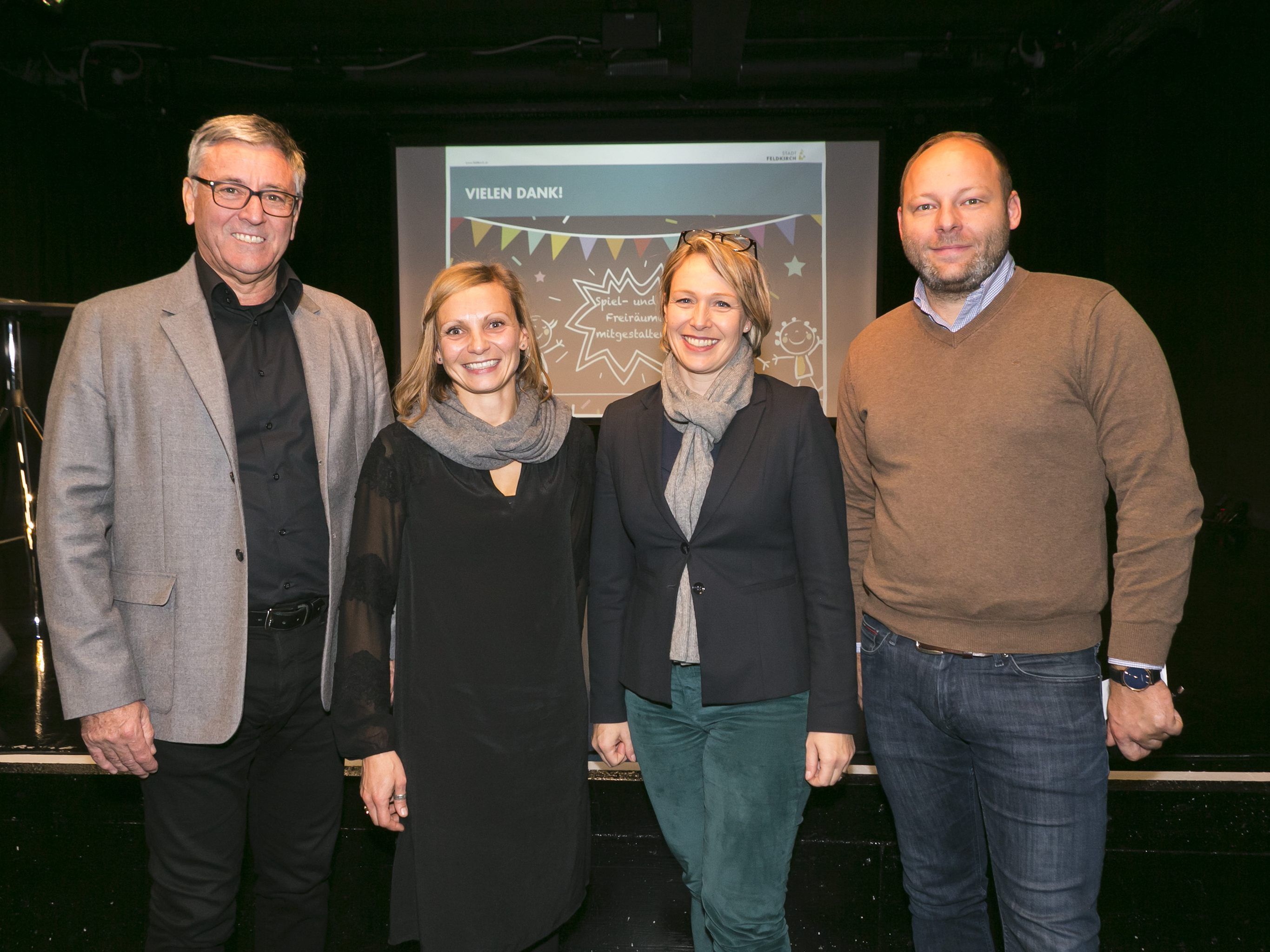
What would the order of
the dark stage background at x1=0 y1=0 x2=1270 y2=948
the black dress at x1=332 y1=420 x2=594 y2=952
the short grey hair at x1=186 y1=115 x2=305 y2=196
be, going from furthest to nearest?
the dark stage background at x1=0 y1=0 x2=1270 y2=948 < the short grey hair at x1=186 y1=115 x2=305 y2=196 < the black dress at x1=332 y1=420 x2=594 y2=952

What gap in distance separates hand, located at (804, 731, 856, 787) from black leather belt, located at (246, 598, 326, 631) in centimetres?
99

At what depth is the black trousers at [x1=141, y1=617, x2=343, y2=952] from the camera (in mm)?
1663

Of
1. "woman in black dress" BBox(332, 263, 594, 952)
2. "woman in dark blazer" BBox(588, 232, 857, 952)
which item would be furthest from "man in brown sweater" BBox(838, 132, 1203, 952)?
"woman in black dress" BBox(332, 263, 594, 952)

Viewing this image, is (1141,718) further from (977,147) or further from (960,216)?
(977,147)

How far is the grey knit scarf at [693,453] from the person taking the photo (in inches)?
63.3

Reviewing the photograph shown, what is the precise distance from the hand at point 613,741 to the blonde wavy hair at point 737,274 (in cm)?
75

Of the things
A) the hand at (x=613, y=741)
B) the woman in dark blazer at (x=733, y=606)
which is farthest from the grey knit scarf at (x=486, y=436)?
the hand at (x=613, y=741)

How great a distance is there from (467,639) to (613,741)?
14.4 inches

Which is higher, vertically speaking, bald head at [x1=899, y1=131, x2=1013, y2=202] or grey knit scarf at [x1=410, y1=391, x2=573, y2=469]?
bald head at [x1=899, y1=131, x2=1013, y2=202]

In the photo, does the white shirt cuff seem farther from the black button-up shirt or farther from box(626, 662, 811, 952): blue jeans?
the black button-up shirt

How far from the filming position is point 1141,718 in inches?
59.4

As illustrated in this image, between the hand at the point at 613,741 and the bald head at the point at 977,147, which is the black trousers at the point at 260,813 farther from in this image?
the bald head at the point at 977,147

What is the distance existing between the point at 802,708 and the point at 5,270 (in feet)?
18.7

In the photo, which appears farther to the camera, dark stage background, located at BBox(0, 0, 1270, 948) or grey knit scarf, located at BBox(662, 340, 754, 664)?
dark stage background, located at BBox(0, 0, 1270, 948)
